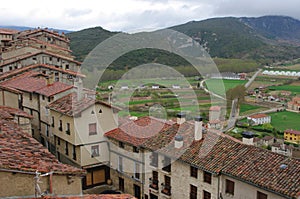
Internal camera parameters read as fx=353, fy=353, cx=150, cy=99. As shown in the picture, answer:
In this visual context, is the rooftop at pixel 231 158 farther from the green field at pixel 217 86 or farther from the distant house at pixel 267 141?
the green field at pixel 217 86

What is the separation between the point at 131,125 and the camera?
75.6 ft

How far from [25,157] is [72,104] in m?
13.9

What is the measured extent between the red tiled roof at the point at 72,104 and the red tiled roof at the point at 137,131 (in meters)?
1.52

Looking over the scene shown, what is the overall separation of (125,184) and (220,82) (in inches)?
4125

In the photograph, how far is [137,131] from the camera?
22.0 m

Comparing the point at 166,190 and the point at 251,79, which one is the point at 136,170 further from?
the point at 251,79

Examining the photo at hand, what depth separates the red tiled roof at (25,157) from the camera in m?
8.45

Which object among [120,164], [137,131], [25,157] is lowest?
[120,164]

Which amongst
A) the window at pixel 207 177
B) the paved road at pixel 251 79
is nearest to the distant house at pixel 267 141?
the window at pixel 207 177

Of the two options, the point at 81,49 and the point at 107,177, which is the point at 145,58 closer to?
the point at 81,49

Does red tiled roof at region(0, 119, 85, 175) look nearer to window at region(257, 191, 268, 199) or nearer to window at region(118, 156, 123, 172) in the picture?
window at region(257, 191, 268, 199)

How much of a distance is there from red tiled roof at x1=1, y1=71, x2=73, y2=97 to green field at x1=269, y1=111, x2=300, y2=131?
55.9m

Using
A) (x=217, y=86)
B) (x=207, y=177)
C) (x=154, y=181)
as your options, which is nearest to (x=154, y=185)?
(x=154, y=181)

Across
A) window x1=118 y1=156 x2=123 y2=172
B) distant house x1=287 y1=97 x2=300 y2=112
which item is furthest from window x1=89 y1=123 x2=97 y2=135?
distant house x1=287 y1=97 x2=300 y2=112
